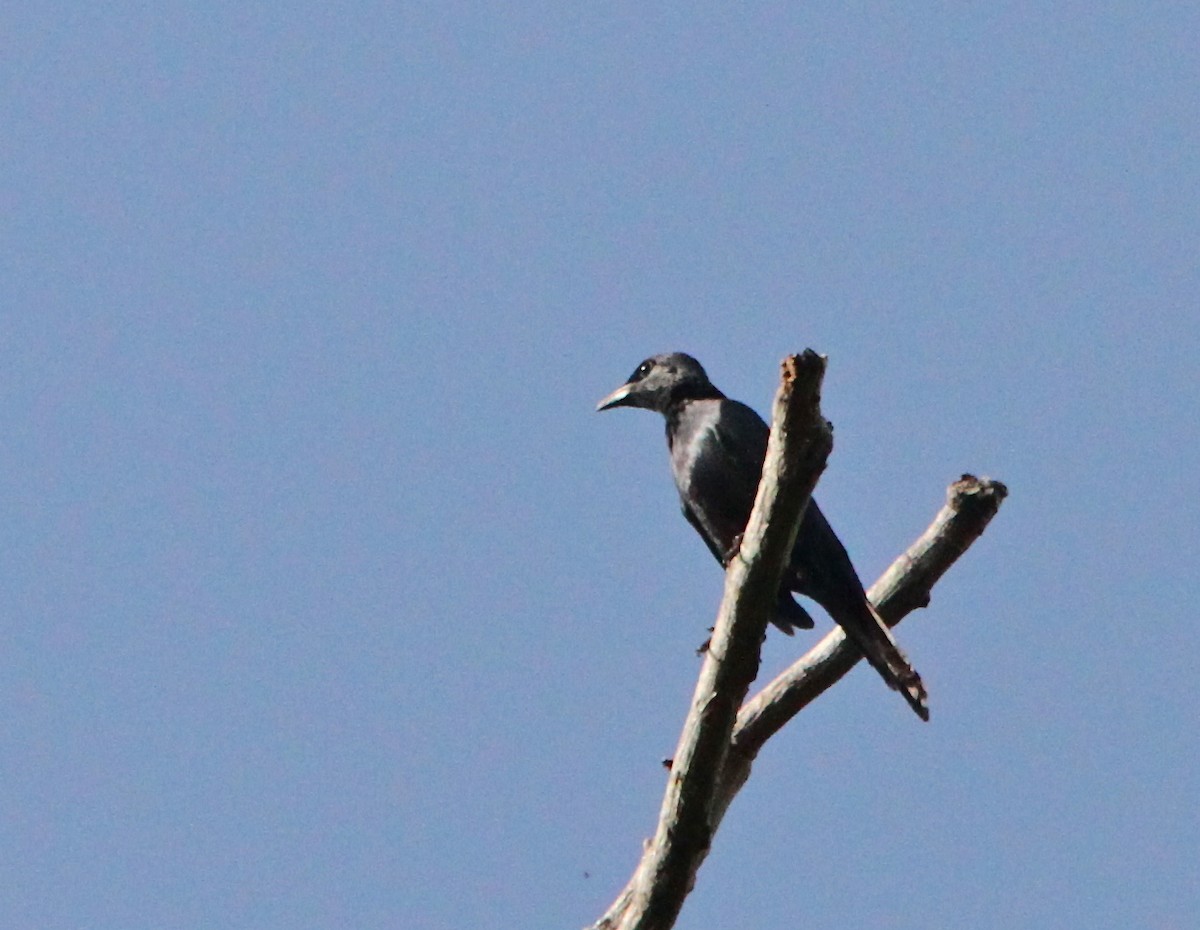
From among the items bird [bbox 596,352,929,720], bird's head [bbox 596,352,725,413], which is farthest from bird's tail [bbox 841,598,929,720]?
bird's head [bbox 596,352,725,413]

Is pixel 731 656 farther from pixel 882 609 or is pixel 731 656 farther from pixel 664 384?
pixel 664 384

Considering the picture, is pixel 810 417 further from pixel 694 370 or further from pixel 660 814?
pixel 694 370

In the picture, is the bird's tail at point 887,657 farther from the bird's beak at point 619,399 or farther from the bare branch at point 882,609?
the bird's beak at point 619,399

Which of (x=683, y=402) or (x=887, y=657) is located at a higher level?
(x=683, y=402)

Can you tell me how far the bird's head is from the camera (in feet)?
27.3

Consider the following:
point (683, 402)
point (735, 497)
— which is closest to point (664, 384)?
point (683, 402)

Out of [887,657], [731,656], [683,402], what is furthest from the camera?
[683,402]

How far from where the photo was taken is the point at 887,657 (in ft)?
19.5

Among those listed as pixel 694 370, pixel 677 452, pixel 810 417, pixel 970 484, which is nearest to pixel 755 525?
pixel 810 417

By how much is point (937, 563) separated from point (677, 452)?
2.16 metres

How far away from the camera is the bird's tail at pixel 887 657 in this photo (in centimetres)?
593

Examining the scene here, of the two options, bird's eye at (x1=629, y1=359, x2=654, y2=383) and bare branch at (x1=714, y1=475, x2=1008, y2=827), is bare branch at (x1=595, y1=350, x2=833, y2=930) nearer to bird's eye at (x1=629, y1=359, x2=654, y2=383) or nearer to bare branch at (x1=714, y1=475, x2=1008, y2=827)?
bare branch at (x1=714, y1=475, x2=1008, y2=827)

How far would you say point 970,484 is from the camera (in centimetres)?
546

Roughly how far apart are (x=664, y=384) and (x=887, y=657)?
2.86m
